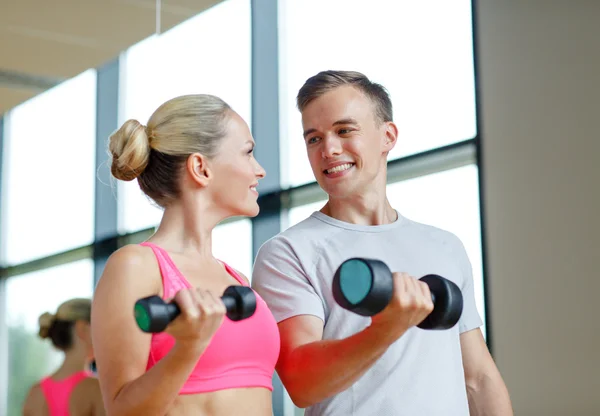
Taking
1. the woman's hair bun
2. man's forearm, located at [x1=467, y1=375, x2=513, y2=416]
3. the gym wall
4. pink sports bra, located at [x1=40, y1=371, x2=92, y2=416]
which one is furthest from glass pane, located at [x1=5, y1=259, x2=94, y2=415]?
man's forearm, located at [x1=467, y1=375, x2=513, y2=416]

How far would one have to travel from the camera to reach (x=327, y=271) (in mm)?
1491

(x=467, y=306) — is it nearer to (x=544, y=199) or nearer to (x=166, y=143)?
(x=166, y=143)

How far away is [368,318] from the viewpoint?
145cm

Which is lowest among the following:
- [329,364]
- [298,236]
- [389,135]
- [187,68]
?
[329,364]

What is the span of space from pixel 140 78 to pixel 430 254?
10.0 ft

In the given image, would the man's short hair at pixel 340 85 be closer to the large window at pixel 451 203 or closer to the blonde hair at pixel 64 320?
the large window at pixel 451 203

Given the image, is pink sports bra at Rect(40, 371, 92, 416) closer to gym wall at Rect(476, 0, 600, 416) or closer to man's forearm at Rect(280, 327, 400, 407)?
gym wall at Rect(476, 0, 600, 416)

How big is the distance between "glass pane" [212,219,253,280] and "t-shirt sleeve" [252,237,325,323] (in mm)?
2104

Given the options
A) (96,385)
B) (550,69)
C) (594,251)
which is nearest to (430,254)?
(594,251)

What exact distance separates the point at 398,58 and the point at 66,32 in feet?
4.86

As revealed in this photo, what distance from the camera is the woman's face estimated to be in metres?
1.47

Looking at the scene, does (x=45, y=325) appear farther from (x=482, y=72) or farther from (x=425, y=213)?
(x=482, y=72)

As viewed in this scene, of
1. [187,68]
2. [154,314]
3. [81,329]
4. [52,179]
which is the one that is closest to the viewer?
[154,314]

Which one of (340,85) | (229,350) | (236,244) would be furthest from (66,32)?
(229,350)
